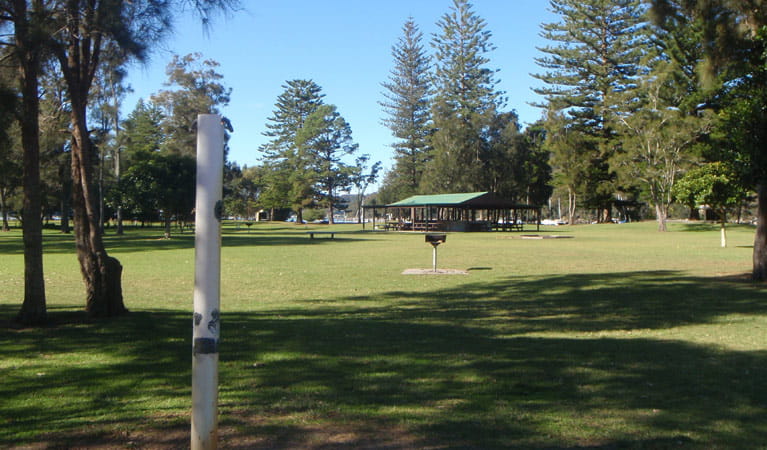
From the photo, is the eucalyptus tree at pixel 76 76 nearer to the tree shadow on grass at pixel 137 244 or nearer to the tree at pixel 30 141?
the tree at pixel 30 141

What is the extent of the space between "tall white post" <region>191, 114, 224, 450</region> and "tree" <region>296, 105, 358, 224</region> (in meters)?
79.3

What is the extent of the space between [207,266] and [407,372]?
3.32 metres

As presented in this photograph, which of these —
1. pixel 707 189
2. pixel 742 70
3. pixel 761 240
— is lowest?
pixel 761 240

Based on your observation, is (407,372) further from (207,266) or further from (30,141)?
(30,141)

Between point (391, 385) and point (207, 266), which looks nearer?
point (207, 266)

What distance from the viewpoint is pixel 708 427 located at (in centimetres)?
419

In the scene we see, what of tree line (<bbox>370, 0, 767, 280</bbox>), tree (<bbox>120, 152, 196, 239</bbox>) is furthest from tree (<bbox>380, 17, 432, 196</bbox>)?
tree (<bbox>120, 152, 196, 239</bbox>)

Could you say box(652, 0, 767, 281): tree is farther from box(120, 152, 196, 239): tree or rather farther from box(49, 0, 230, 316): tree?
box(120, 152, 196, 239): tree

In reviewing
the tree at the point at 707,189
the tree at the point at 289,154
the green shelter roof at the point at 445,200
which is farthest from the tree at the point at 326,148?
the tree at the point at 707,189

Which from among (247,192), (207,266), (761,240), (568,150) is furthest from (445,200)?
(247,192)

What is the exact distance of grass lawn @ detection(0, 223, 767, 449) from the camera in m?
4.10

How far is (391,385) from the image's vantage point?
5219 millimetres

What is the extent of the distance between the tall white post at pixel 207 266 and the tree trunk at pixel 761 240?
13885 mm

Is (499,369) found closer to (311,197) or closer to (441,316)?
(441,316)
